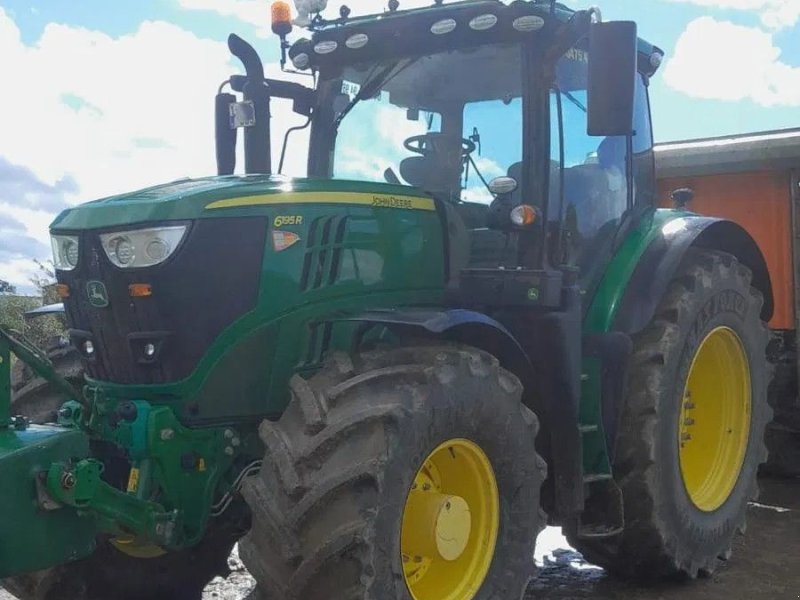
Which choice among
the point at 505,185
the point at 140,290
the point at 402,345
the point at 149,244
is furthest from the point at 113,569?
the point at 505,185

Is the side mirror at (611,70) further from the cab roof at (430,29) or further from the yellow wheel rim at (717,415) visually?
the yellow wheel rim at (717,415)

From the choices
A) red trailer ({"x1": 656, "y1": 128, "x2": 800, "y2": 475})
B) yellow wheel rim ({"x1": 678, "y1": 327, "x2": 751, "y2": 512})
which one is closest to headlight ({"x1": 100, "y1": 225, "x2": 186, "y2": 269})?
yellow wheel rim ({"x1": 678, "y1": 327, "x2": 751, "y2": 512})

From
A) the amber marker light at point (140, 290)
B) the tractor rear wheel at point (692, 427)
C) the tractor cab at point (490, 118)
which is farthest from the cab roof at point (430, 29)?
the amber marker light at point (140, 290)

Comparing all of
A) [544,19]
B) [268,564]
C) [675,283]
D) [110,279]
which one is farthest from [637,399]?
[110,279]

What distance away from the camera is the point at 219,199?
11.8 ft

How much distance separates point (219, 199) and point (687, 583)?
9.63ft

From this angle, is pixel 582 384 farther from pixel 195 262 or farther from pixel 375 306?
pixel 195 262

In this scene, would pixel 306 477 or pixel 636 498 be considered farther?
pixel 636 498

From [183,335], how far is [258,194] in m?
0.59

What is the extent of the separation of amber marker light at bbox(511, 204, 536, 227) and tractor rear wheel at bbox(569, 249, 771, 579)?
89cm

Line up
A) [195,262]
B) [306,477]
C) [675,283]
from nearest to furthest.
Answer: [306,477], [195,262], [675,283]

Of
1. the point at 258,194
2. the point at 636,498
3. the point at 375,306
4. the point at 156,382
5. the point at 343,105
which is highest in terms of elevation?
the point at 343,105

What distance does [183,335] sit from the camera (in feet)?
11.7

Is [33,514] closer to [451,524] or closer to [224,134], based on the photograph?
[451,524]
